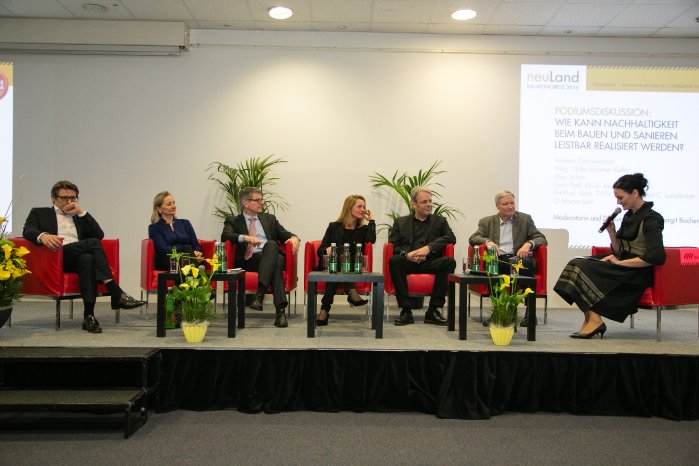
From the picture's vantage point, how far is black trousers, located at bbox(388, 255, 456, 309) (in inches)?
170

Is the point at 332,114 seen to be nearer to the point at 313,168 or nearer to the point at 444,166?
the point at 313,168

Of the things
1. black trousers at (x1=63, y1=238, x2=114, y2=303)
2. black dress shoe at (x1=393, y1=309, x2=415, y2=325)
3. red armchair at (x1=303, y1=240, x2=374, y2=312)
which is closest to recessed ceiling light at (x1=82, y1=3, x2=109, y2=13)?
black trousers at (x1=63, y1=238, x2=114, y2=303)

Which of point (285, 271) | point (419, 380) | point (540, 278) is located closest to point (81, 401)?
point (419, 380)

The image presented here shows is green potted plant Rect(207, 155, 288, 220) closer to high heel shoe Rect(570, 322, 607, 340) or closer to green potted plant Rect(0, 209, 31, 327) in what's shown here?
green potted plant Rect(0, 209, 31, 327)

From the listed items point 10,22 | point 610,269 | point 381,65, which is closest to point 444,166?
point 381,65

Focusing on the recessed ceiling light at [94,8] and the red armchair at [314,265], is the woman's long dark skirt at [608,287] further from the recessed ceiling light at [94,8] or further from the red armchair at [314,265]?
the recessed ceiling light at [94,8]

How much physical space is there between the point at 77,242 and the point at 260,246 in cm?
136

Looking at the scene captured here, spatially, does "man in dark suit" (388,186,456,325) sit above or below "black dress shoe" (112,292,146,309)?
above

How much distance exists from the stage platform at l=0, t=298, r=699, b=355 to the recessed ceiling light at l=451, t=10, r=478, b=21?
2834 mm

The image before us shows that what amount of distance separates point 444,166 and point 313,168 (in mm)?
1339

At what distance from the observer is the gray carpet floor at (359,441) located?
2.55 m

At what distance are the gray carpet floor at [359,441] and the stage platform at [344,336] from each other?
14.7 inches

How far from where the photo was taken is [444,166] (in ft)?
20.1

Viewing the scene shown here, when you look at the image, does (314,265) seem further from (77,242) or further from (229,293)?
(77,242)
